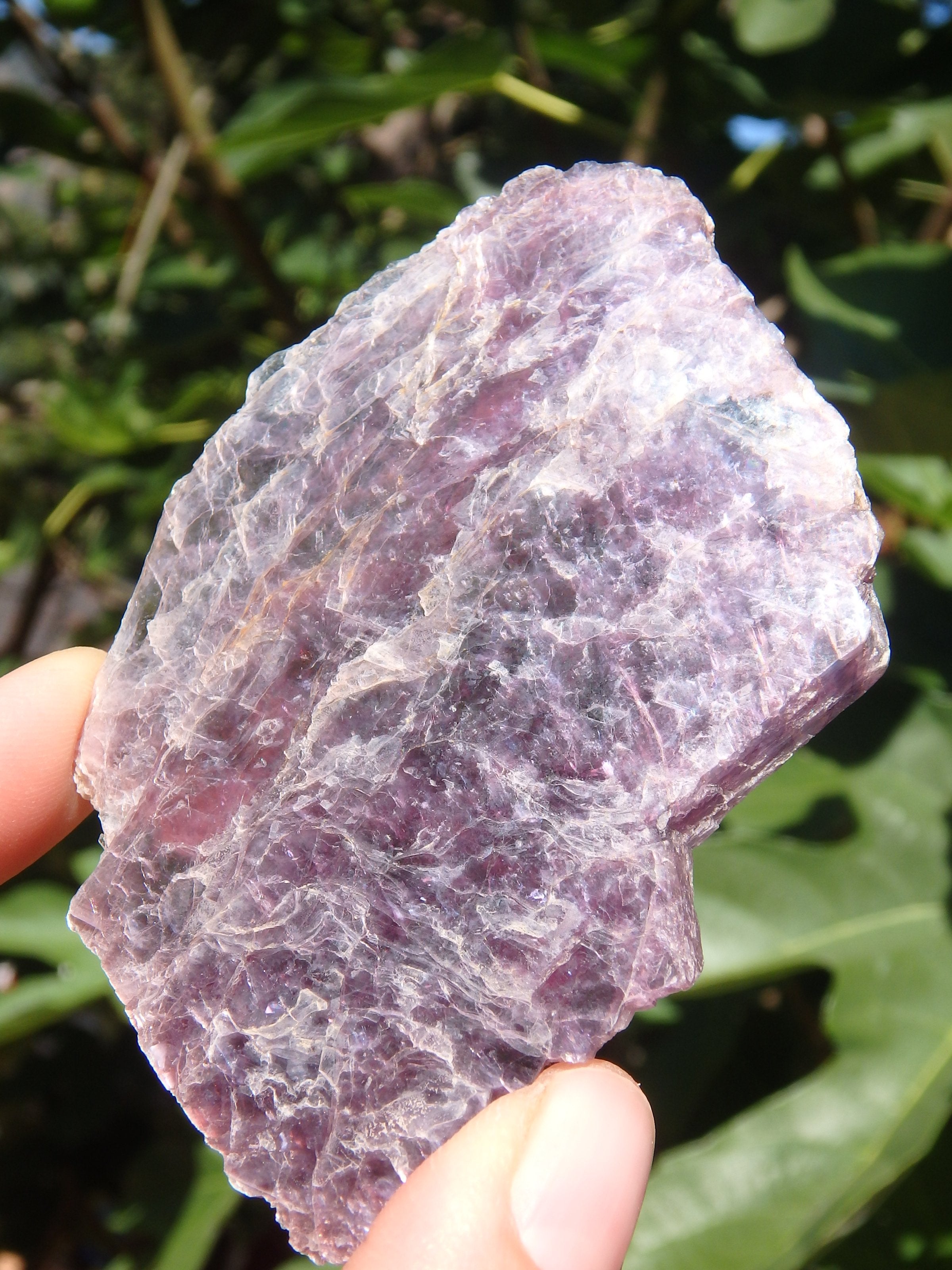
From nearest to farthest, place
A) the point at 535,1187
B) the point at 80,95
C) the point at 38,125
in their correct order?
the point at 535,1187
the point at 38,125
the point at 80,95

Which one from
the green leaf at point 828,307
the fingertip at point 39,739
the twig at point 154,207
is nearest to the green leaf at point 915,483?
the green leaf at point 828,307

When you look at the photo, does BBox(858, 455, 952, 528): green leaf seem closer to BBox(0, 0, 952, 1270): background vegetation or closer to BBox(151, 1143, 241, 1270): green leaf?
BBox(0, 0, 952, 1270): background vegetation

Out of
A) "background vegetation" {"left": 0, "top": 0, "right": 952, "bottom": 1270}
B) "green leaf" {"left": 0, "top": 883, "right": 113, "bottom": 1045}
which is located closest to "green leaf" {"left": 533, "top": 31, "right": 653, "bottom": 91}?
"background vegetation" {"left": 0, "top": 0, "right": 952, "bottom": 1270}

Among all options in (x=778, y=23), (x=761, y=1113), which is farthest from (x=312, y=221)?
(x=761, y=1113)

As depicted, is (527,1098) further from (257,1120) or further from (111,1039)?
(111,1039)

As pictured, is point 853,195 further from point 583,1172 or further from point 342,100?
point 583,1172

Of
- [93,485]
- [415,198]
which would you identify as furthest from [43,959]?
[415,198]

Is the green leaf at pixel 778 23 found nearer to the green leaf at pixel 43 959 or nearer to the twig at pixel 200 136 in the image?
the twig at pixel 200 136
